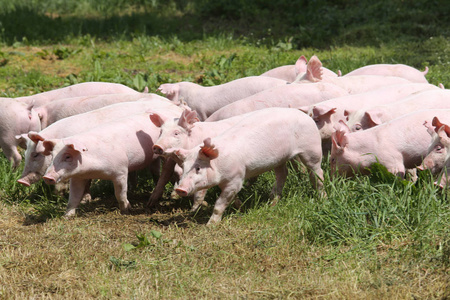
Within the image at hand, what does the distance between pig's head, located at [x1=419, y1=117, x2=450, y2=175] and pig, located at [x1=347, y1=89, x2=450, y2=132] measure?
81 cm

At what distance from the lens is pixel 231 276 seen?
173 inches

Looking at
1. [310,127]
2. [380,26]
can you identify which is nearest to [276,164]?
[310,127]

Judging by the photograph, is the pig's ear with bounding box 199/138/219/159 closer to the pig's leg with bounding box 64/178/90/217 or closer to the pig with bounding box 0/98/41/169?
the pig's leg with bounding box 64/178/90/217

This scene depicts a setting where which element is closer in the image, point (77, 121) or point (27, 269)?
point (27, 269)

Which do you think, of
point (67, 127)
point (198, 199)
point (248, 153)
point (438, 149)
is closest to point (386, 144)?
point (438, 149)

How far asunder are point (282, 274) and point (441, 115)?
7.17 feet

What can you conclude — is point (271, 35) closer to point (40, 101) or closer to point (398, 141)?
point (40, 101)

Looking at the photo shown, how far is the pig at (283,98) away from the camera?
6680 millimetres

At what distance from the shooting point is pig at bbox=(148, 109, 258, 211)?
18.6 feet

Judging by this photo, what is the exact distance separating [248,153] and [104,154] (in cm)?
126

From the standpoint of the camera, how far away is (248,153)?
209 inches

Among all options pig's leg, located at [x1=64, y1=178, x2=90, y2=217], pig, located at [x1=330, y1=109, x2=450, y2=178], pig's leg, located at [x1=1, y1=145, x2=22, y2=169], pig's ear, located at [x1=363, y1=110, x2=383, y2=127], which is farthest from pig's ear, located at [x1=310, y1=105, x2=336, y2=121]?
pig's leg, located at [x1=1, y1=145, x2=22, y2=169]

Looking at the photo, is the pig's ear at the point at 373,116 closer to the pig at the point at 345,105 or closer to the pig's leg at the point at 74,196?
the pig at the point at 345,105

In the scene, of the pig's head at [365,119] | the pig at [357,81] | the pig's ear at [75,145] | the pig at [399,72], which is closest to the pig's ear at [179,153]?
the pig's ear at [75,145]
